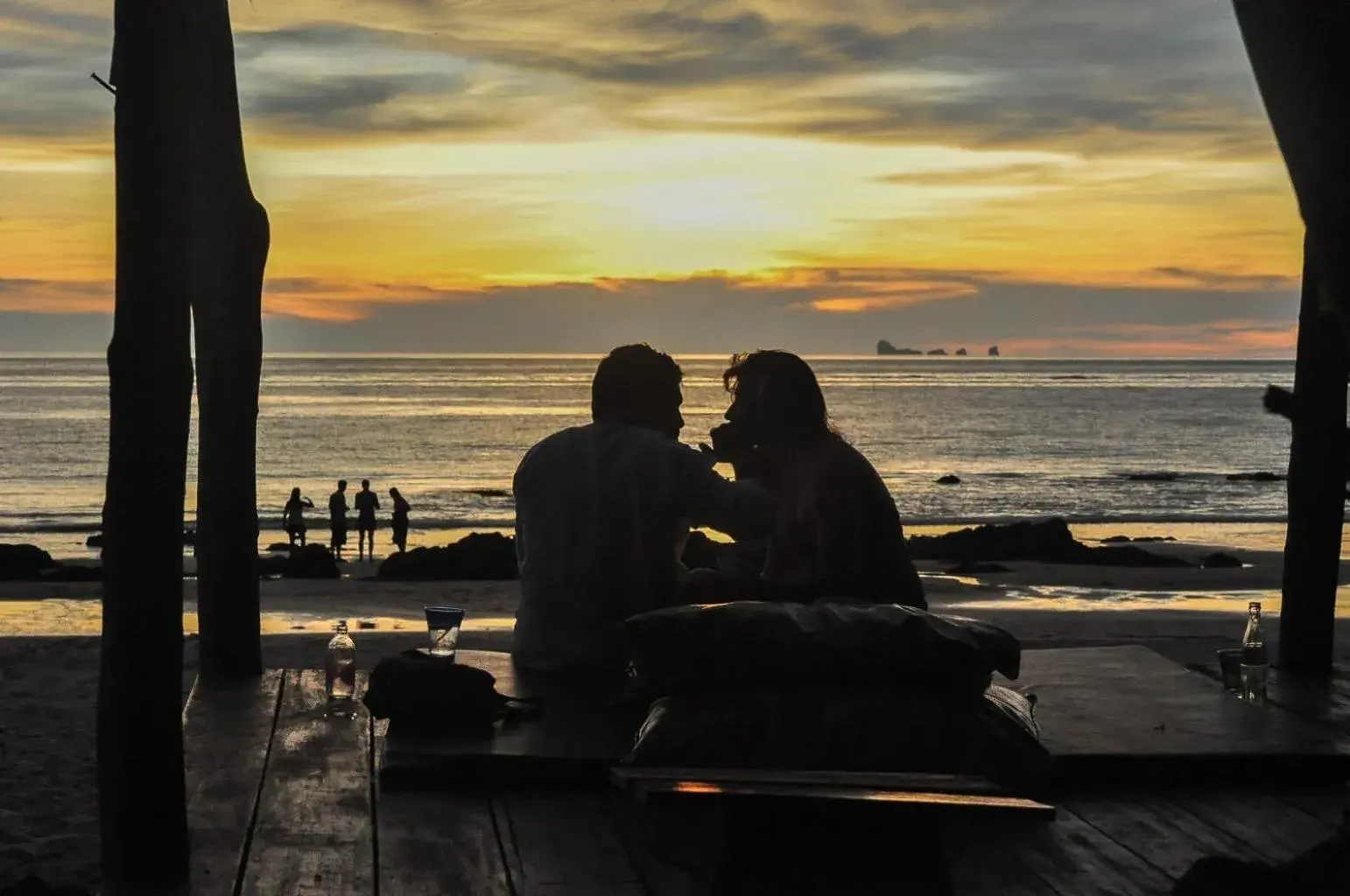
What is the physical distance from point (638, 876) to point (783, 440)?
6.19 feet

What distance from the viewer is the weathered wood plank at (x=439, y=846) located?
3.60 metres

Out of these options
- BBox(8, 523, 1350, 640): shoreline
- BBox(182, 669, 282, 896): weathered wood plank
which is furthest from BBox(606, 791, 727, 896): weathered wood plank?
BBox(8, 523, 1350, 640): shoreline

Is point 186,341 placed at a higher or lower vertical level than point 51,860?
higher

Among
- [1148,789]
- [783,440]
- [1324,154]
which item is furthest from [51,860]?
[1324,154]

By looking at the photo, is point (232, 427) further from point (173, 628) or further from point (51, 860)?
point (173, 628)

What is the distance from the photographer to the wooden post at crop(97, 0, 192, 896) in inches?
Answer: 144


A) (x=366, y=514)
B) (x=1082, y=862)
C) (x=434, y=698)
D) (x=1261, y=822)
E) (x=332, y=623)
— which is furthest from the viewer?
(x=366, y=514)

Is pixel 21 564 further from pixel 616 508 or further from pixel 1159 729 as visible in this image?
pixel 1159 729

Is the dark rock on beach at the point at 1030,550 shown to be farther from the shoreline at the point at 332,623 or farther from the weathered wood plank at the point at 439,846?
the weathered wood plank at the point at 439,846

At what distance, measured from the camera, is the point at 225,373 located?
23.1 ft

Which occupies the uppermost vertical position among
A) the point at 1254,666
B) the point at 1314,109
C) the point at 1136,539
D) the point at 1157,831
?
the point at 1314,109

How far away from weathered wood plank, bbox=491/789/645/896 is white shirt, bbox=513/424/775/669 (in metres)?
0.97

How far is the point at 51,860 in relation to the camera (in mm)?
5477

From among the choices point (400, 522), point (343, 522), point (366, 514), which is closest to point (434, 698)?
point (343, 522)
